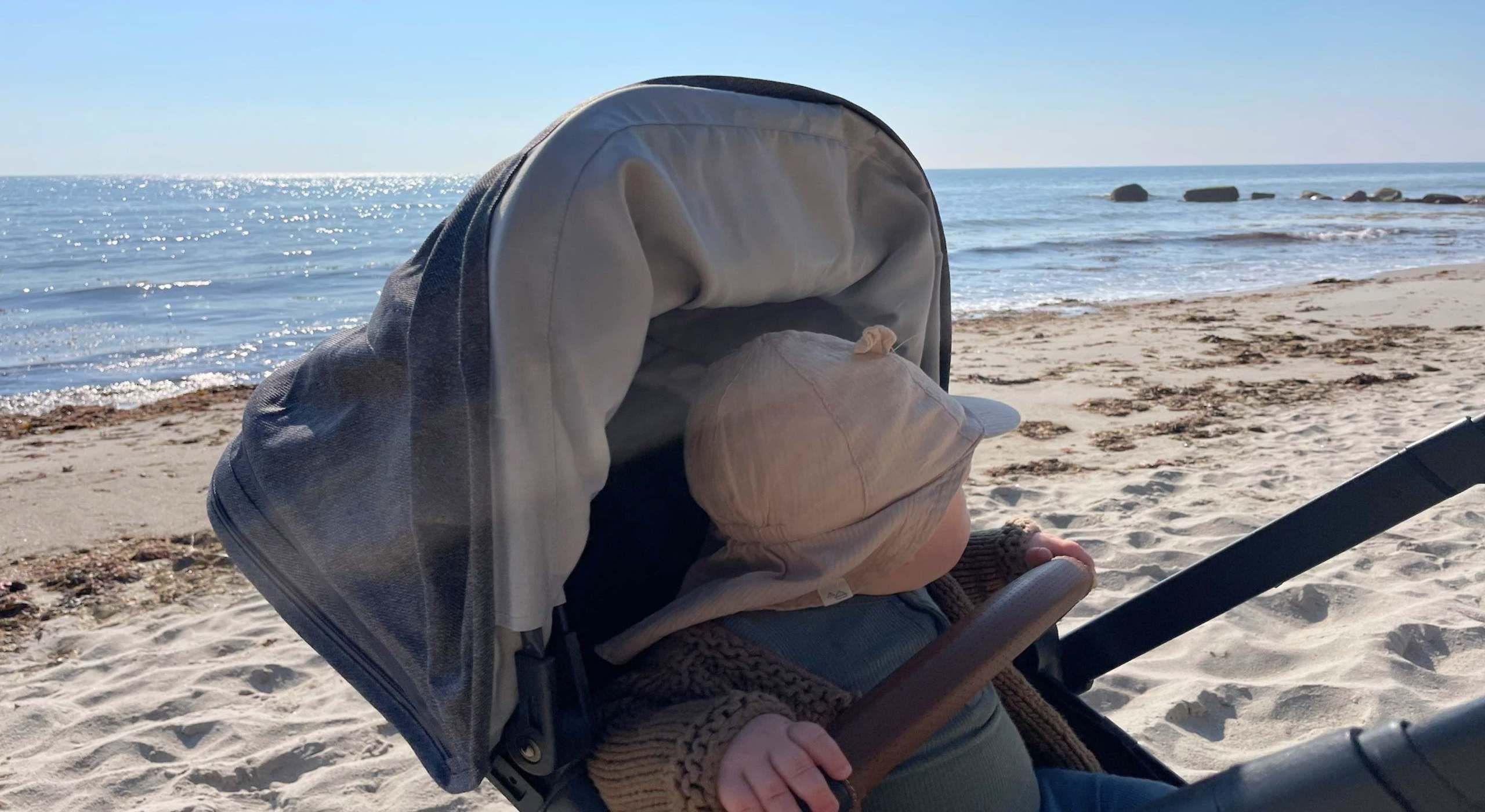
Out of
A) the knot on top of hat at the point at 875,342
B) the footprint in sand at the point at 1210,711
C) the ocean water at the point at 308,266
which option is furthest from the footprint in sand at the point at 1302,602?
the ocean water at the point at 308,266

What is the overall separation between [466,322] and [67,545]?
4195 millimetres

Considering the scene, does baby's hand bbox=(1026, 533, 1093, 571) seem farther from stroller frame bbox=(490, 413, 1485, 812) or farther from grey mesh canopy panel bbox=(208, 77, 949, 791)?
grey mesh canopy panel bbox=(208, 77, 949, 791)

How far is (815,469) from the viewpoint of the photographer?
1.24 m

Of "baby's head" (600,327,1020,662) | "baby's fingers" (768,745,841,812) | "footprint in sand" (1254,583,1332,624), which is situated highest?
"baby's head" (600,327,1020,662)

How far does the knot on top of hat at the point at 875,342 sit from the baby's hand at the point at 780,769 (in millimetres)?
439

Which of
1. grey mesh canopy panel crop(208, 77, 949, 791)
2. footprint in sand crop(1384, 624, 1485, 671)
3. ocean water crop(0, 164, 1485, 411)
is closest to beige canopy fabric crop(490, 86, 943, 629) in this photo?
grey mesh canopy panel crop(208, 77, 949, 791)

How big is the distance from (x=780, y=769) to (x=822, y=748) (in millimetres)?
44

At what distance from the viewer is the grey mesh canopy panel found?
3.37ft

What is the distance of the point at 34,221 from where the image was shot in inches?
1232

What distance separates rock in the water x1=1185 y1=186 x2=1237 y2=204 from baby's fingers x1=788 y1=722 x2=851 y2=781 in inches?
1535

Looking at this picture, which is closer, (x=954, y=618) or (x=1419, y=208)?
(x=954, y=618)

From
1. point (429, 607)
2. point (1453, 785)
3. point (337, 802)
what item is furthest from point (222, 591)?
point (1453, 785)

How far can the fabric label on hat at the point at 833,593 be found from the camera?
1.29 m

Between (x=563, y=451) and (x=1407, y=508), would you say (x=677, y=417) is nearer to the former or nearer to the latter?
(x=563, y=451)
